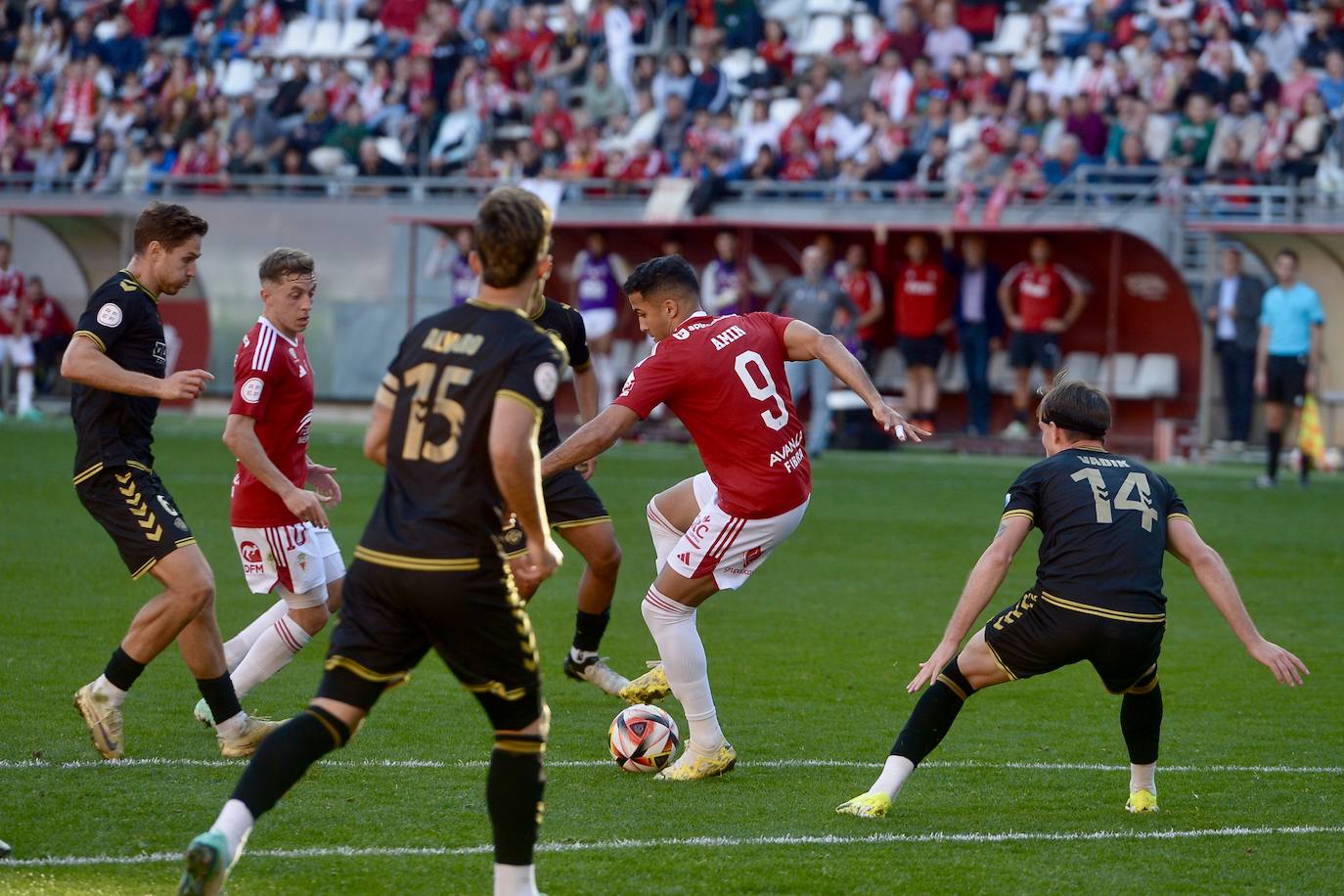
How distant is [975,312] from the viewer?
22.8 meters

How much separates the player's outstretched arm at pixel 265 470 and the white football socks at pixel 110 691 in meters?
0.97

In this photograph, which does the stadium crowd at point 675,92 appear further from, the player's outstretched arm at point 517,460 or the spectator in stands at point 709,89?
the player's outstretched arm at point 517,460

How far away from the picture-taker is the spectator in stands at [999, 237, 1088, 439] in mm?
22219

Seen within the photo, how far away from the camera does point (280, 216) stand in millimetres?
27938

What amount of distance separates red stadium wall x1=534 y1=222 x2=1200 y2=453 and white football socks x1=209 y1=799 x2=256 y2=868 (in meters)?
18.2

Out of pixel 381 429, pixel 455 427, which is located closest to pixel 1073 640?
pixel 455 427

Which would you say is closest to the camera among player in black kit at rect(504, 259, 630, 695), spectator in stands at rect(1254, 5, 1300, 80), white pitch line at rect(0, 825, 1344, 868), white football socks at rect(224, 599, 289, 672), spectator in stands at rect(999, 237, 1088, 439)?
white pitch line at rect(0, 825, 1344, 868)

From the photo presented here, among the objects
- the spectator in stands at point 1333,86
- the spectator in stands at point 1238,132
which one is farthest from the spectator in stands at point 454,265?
the spectator in stands at point 1333,86

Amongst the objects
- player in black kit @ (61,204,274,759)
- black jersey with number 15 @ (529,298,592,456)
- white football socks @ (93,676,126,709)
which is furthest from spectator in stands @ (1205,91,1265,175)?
white football socks @ (93,676,126,709)

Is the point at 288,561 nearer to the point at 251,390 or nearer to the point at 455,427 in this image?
the point at 251,390

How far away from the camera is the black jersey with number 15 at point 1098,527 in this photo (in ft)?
19.4

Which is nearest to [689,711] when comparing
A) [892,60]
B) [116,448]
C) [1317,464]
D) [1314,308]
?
[116,448]

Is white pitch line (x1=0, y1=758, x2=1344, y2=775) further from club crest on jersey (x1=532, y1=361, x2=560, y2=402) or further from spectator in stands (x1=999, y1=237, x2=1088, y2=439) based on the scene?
spectator in stands (x1=999, y1=237, x2=1088, y2=439)

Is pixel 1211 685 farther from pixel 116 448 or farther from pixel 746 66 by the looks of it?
pixel 746 66
